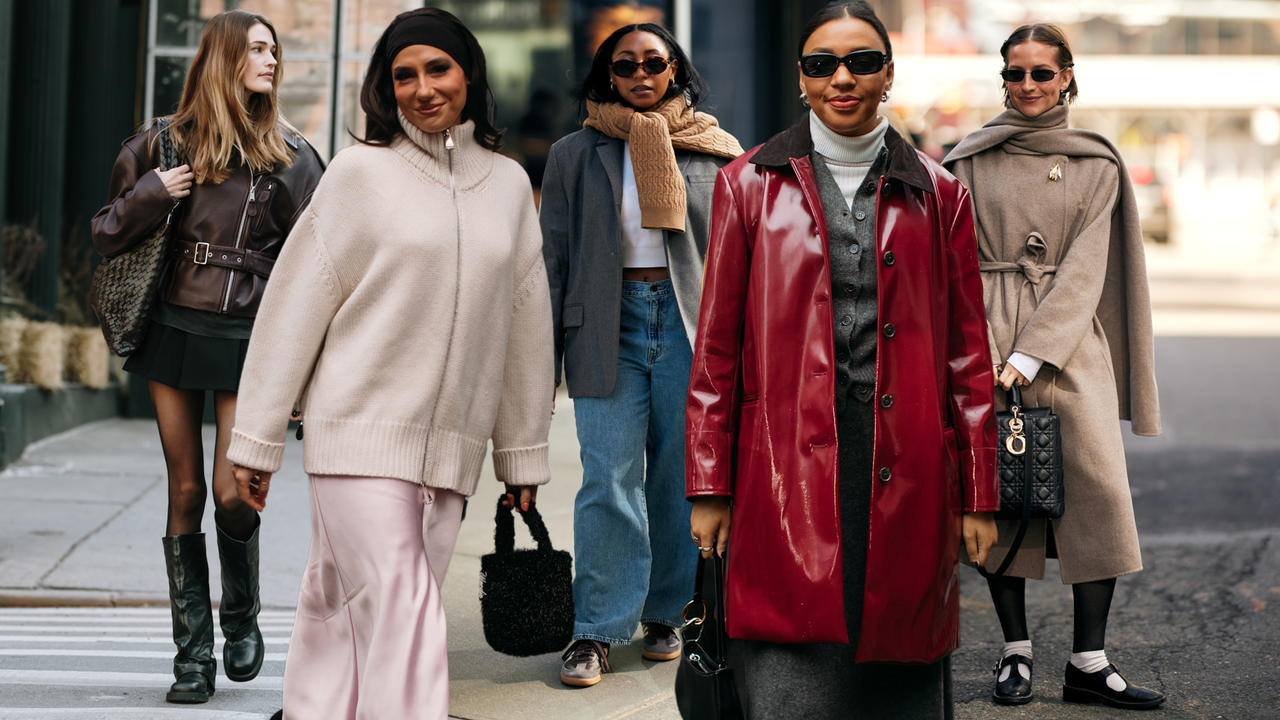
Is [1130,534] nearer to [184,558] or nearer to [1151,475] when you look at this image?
[184,558]

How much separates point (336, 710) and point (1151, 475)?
296 inches

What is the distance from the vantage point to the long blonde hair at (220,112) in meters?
4.07

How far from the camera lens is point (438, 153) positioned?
3336 mm

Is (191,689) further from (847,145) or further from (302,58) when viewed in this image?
(302,58)

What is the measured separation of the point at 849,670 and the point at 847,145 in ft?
3.83

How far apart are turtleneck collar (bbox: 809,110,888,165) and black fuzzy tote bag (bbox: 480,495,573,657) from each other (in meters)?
1.30

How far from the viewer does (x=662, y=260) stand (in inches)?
177

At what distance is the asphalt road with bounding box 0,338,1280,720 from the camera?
13.7ft

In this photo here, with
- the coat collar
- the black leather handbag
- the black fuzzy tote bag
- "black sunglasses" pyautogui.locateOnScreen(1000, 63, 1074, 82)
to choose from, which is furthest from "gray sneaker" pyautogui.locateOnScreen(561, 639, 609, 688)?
"black sunglasses" pyautogui.locateOnScreen(1000, 63, 1074, 82)

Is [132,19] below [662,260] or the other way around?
the other way around

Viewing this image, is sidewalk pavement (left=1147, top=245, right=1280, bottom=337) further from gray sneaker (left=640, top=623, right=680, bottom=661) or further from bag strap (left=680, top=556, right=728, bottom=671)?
bag strap (left=680, top=556, right=728, bottom=671)

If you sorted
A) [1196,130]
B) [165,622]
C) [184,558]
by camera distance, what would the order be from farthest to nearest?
[1196,130]
[165,622]
[184,558]

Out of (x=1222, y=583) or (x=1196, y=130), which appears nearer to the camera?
(x=1222, y=583)

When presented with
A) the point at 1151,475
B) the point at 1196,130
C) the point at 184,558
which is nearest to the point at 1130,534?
the point at 184,558
